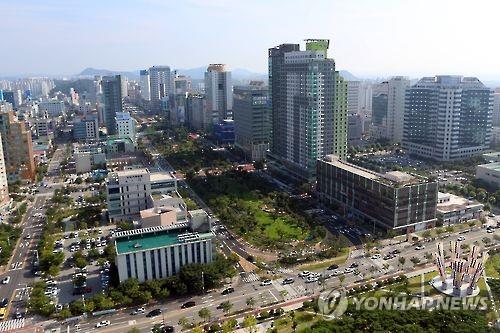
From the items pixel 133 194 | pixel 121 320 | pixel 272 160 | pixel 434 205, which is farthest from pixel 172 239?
pixel 272 160

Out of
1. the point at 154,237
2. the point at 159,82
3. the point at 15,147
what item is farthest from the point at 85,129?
the point at 154,237

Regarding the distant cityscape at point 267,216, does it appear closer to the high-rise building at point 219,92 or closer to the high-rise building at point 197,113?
the high-rise building at point 219,92

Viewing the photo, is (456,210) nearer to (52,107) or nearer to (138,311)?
(138,311)

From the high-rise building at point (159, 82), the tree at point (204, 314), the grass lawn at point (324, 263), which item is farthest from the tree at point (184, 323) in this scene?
the high-rise building at point (159, 82)

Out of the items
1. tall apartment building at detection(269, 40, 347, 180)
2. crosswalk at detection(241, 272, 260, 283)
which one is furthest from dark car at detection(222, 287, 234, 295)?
tall apartment building at detection(269, 40, 347, 180)

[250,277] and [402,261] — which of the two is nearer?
[250,277]

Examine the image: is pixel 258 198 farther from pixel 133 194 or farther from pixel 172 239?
pixel 172 239
